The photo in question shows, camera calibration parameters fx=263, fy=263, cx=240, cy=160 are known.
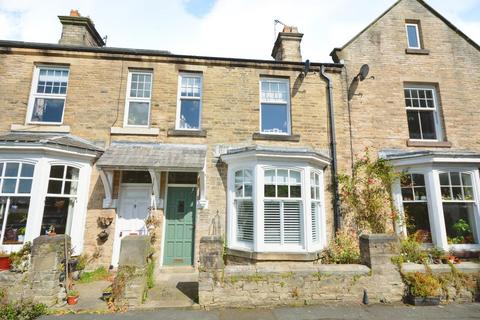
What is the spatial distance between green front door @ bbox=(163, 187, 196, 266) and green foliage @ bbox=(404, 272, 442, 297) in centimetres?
546

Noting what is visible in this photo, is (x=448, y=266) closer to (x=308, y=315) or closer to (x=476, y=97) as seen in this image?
(x=308, y=315)

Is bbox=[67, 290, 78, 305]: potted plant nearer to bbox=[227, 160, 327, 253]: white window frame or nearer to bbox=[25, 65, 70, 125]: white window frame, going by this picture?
bbox=[227, 160, 327, 253]: white window frame

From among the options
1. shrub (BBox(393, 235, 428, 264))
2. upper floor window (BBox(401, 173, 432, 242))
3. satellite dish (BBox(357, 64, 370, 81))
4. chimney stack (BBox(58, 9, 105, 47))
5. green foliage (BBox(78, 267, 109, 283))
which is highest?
chimney stack (BBox(58, 9, 105, 47))

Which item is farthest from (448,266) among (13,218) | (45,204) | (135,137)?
(13,218)

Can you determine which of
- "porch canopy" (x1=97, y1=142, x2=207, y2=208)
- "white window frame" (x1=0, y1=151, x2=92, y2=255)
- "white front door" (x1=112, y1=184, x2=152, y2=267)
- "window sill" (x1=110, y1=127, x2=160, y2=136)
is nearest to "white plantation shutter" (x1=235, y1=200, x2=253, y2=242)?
"porch canopy" (x1=97, y1=142, x2=207, y2=208)

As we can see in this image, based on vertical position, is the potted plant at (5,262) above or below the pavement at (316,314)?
above

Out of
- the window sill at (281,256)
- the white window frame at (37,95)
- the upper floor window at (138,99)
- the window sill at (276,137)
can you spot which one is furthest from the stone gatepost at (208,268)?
the white window frame at (37,95)

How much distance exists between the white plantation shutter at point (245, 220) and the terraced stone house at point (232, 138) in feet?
0.14

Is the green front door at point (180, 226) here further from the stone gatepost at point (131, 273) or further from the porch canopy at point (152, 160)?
the stone gatepost at point (131, 273)

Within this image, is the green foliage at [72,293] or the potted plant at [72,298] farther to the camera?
the green foliage at [72,293]

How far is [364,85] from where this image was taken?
9242mm

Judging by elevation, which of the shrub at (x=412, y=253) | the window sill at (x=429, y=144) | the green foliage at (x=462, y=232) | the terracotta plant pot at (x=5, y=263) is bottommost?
the terracotta plant pot at (x=5, y=263)

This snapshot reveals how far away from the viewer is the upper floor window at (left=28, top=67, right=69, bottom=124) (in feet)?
26.7

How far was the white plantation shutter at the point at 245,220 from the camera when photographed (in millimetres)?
7309
